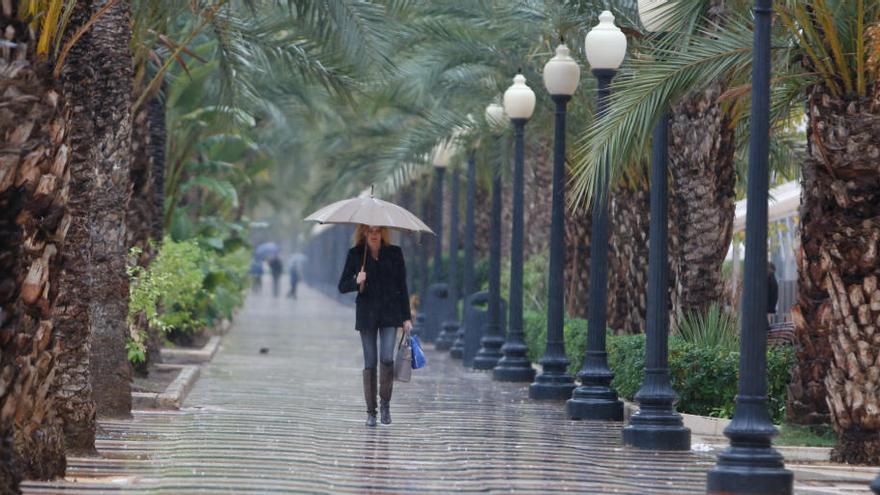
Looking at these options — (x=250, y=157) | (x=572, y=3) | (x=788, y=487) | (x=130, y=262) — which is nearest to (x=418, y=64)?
(x=572, y=3)

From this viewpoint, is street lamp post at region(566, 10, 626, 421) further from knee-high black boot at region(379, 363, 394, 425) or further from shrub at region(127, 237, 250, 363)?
shrub at region(127, 237, 250, 363)

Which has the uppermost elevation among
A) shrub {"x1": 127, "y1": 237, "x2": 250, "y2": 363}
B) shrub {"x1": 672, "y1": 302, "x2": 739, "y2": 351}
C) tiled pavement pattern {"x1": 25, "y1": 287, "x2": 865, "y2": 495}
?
shrub {"x1": 127, "y1": 237, "x2": 250, "y2": 363}

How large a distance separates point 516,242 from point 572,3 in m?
3.88

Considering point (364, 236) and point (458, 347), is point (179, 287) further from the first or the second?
point (458, 347)

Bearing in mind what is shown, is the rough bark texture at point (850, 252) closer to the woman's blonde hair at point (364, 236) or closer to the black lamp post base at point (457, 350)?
the woman's blonde hair at point (364, 236)

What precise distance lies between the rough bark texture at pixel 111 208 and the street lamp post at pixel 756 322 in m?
5.23

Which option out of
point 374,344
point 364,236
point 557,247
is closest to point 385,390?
point 374,344

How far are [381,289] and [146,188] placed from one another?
20.4 ft

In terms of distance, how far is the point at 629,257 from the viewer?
20.0 m

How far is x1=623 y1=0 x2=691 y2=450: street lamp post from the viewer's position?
1250 centimetres

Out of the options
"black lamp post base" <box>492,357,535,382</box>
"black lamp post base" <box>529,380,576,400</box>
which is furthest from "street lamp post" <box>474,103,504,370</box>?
"black lamp post base" <box>529,380,576,400</box>

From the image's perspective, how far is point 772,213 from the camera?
23.7 m

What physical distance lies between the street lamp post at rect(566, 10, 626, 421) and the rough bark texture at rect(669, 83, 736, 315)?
157cm

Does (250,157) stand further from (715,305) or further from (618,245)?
(715,305)
